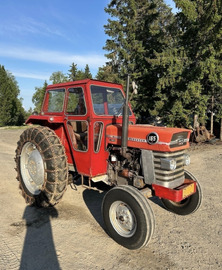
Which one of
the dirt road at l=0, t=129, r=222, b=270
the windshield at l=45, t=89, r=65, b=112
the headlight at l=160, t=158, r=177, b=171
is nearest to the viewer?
the dirt road at l=0, t=129, r=222, b=270

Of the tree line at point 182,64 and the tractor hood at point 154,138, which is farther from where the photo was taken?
the tree line at point 182,64

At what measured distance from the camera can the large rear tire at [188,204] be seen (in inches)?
142

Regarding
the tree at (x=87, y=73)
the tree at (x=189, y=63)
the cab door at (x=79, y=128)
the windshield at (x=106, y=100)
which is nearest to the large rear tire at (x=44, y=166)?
the cab door at (x=79, y=128)

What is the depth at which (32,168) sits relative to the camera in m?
4.19

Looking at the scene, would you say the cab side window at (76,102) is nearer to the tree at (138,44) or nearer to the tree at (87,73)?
the tree at (138,44)

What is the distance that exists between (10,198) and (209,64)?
990 centimetres

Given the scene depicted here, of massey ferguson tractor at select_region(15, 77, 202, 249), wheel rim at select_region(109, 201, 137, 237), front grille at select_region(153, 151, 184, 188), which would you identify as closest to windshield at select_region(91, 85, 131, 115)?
massey ferguson tractor at select_region(15, 77, 202, 249)

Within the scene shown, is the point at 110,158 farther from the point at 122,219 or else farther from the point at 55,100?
the point at 55,100

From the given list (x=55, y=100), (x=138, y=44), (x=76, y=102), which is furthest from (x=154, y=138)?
(x=138, y=44)

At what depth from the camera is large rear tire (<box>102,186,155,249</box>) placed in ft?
8.90

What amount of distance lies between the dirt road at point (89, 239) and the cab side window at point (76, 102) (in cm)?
183

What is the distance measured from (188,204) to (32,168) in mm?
2948

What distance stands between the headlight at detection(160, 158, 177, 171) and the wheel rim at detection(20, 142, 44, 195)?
2227 millimetres

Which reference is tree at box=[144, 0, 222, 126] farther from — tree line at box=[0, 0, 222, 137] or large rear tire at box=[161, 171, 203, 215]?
large rear tire at box=[161, 171, 203, 215]
